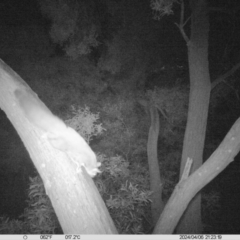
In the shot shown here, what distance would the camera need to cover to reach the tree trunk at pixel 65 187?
6.31 feet

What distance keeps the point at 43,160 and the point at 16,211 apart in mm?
9331

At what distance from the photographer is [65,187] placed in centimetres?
192

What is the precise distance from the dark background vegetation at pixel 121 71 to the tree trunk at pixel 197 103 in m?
1.01

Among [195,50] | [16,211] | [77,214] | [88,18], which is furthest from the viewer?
[16,211]

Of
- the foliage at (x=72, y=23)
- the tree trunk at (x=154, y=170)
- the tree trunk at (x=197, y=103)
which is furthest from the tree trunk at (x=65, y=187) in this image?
the tree trunk at (x=154, y=170)

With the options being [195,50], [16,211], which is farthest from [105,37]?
[16,211]

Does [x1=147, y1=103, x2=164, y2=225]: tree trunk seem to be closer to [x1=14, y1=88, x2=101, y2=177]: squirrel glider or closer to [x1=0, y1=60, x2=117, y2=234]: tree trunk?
[x1=0, y1=60, x2=117, y2=234]: tree trunk

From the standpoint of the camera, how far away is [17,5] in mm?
6477

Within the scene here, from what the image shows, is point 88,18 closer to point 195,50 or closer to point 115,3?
point 115,3

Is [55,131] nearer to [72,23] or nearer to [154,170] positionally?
[72,23]

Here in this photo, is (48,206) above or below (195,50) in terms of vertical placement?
below

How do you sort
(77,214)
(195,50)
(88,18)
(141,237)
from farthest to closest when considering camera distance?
1. (88,18)
2. (195,50)
3. (141,237)
4. (77,214)

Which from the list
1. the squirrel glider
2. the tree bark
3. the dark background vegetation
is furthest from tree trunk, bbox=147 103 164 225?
the squirrel glider

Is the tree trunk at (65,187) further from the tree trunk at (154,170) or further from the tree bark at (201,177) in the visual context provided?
the tree trunk at (154,170)
